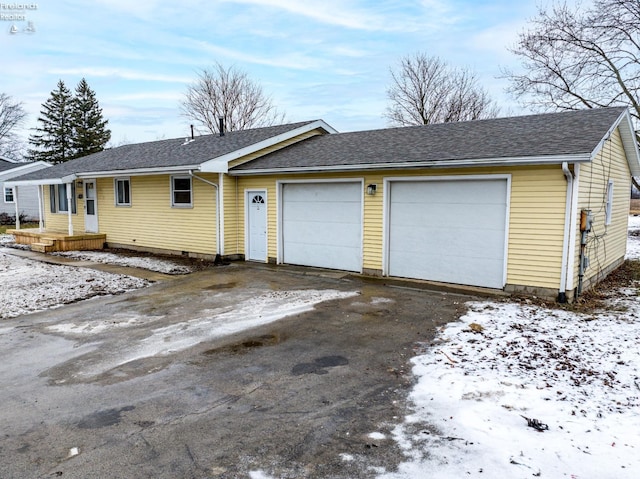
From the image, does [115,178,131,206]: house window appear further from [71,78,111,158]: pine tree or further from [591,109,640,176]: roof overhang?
[71,78,111,158]: pine tree

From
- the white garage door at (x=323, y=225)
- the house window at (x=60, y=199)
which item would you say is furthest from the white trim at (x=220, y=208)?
the house window at (x=60, y=199)

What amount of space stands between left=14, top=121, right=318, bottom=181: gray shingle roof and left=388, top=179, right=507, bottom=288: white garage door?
5.53m

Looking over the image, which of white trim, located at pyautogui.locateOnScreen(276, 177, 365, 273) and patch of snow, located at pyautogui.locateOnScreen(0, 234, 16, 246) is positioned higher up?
white trim, located at pyautogui.locateOnScreen(276, 177, 365, 273)

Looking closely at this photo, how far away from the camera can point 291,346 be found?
5805mm

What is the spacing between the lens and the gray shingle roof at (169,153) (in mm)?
13049

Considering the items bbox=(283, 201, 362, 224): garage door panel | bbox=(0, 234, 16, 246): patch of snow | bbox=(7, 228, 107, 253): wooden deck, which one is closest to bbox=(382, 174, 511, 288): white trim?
bbox=(283, 201, 362, 224): garage door panel

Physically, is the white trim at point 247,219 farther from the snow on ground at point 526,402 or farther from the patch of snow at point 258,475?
the patch of snow at point 258,475

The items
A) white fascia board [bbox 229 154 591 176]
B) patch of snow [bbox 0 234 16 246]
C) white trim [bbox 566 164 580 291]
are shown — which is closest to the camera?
white fascia board [bbox 229 154 591 176]

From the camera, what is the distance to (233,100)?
36.5 m

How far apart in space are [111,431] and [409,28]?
854 inches

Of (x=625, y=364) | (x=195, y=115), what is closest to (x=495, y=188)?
(x=625, y=364)

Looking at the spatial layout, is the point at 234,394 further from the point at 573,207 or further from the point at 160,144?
the point at 160,144

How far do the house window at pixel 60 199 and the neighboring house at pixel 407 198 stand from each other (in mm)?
2129

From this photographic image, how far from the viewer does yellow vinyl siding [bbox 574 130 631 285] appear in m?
8.39
